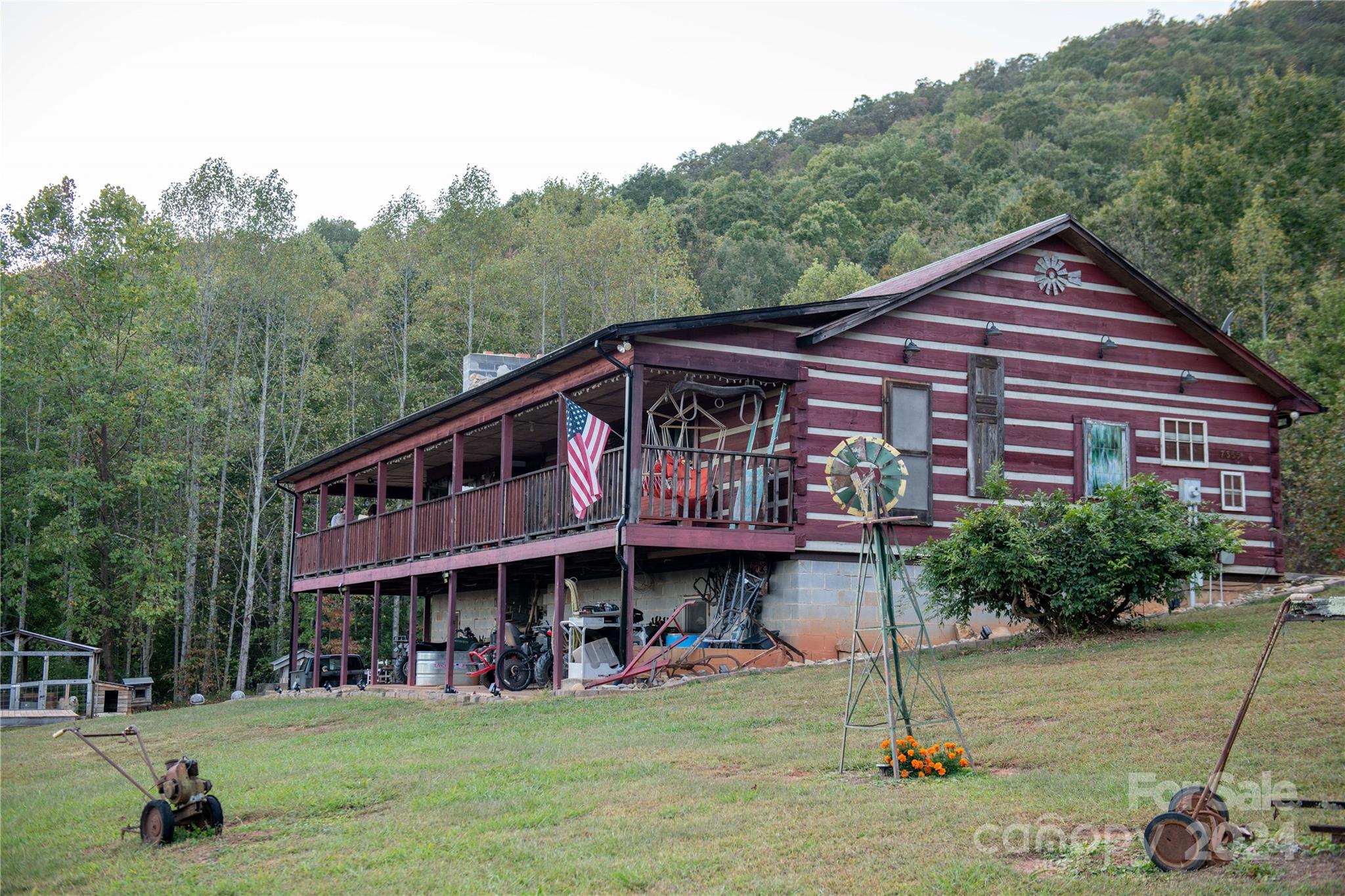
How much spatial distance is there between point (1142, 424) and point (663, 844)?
15884 mm

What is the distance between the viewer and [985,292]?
20906 mm

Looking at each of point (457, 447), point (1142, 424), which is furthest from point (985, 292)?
point (457, 447)

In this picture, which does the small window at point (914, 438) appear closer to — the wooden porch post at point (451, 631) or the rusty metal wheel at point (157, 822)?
the wooden porch post at point (451, 631)

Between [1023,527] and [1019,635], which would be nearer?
[1023,527]

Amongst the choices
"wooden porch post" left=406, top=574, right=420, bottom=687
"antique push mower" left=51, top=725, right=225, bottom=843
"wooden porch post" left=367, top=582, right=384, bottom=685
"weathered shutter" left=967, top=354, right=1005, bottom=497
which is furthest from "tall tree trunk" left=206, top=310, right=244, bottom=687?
"antique push mower" left=51, top=725, right=225, bottom=843

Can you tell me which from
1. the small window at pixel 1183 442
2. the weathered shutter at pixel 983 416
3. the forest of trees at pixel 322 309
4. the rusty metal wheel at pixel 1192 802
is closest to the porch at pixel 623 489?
the weathered shutter at pixel 983 416

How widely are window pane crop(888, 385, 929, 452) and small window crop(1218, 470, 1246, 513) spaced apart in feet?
18.8

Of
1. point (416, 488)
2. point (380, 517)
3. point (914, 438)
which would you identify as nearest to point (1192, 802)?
point (914, 438)

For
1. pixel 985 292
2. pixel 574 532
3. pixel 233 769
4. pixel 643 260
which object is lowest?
pixel 233 769

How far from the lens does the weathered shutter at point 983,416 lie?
20.2m

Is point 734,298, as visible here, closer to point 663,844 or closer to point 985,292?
point 985,292

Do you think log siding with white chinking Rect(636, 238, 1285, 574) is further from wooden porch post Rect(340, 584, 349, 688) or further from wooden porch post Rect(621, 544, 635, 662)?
wooden porch post Rect(340, 584, 349, 688)

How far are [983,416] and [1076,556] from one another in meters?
5.08

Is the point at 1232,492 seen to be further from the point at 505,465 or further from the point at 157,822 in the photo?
the point at 157,822
